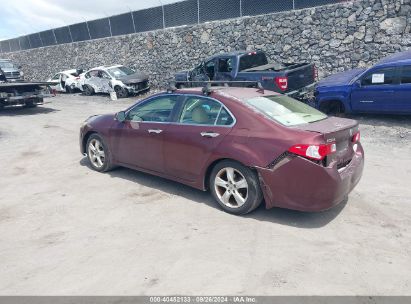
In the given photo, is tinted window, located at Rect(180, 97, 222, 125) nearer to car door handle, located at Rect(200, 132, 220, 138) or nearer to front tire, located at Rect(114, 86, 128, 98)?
car door handle, located at Rect(200, 132, 220, 138)

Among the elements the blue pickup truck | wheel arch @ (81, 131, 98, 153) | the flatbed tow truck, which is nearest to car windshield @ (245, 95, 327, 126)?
wheel arch @ (81, 131, 98, 153)

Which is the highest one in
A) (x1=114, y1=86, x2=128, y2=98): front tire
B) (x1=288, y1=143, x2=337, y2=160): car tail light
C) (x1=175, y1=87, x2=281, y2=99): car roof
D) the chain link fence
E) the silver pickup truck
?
the chain link fence

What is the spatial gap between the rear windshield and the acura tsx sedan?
6.92 m

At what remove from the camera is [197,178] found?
489 cm

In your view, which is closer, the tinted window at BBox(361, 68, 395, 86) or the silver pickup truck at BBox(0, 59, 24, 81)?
the tinted window at BBox(361, 68, 395, 86)

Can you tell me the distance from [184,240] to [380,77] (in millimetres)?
7629

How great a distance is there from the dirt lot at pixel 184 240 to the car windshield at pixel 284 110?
118cm

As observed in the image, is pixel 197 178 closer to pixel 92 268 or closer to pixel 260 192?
pixel 260 192

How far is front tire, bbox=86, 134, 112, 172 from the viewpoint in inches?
248

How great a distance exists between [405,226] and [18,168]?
22.2 ft

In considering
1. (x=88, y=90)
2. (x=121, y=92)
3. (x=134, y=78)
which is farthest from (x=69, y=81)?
(x=134, y=78)

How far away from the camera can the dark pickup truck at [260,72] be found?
10.4 metres

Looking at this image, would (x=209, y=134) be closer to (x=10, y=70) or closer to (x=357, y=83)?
(x=357, y=83)

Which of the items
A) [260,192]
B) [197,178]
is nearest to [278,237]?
[260,192]
